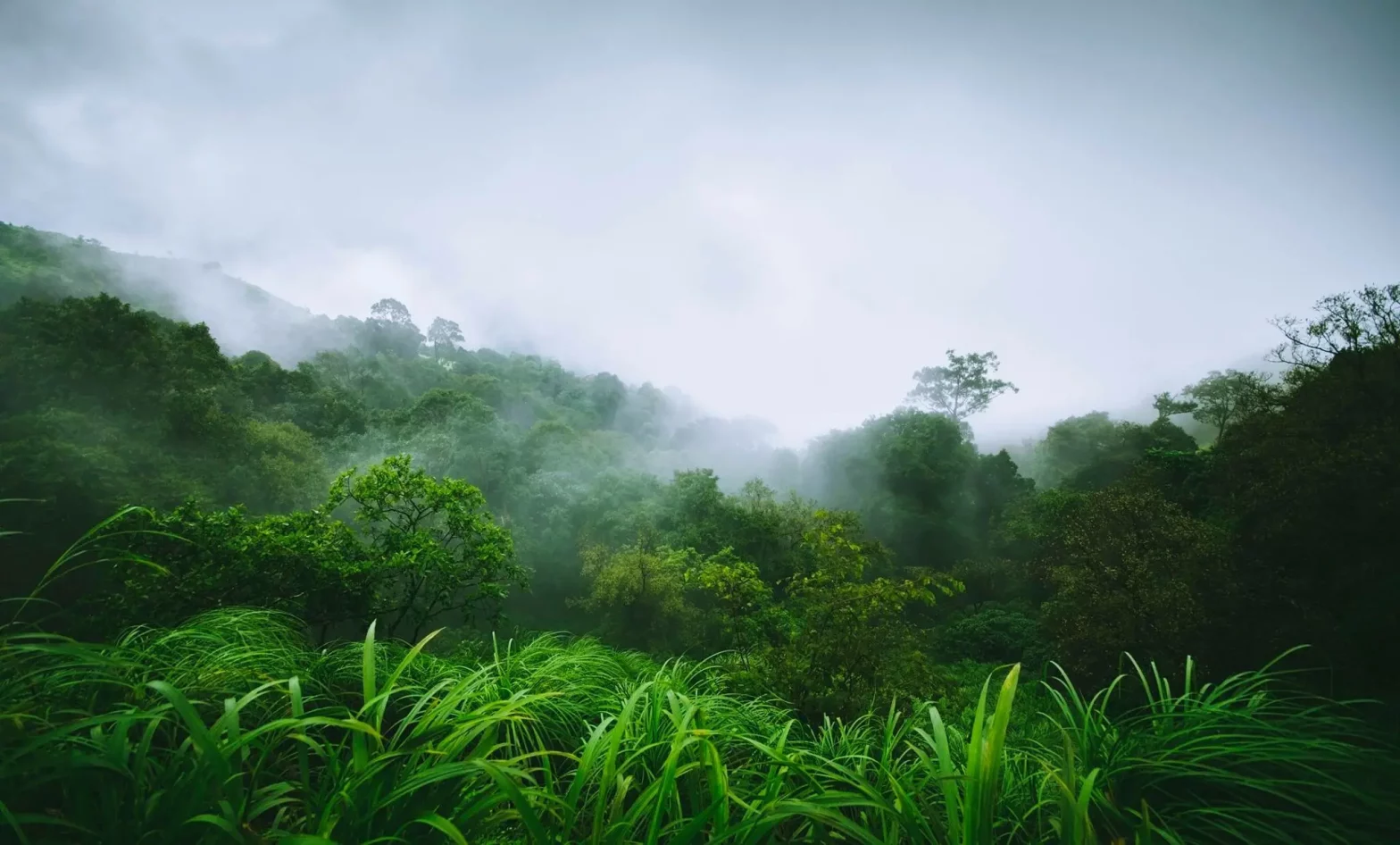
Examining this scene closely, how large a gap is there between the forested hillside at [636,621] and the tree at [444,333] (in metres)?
25.9

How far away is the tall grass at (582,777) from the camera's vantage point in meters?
0.98

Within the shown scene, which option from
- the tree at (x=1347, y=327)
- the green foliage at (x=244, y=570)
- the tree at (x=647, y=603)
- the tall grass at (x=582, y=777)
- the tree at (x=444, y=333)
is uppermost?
the tree at (x=444, y=333)

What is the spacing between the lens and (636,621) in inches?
456

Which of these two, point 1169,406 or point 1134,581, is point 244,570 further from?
point 1169,406

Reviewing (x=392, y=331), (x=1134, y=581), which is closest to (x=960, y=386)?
(x=1134, y=581)

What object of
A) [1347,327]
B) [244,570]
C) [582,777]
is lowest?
[244,570]

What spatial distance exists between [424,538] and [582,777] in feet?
20.3

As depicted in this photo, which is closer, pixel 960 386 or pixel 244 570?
pixel 244 570

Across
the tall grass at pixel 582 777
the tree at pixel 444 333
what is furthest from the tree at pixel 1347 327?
the tree at pixel 444 333

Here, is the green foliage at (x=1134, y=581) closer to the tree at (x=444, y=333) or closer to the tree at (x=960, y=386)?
the tree at (x=960, y=386)

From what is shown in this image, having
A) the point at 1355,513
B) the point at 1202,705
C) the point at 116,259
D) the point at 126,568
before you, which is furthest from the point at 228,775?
the point at 116,259

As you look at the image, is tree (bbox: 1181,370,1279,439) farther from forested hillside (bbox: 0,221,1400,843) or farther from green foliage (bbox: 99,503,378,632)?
green foliage (bbox: 99,503,378,632)

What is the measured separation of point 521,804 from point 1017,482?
81.6 ft

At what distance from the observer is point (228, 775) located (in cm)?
101
